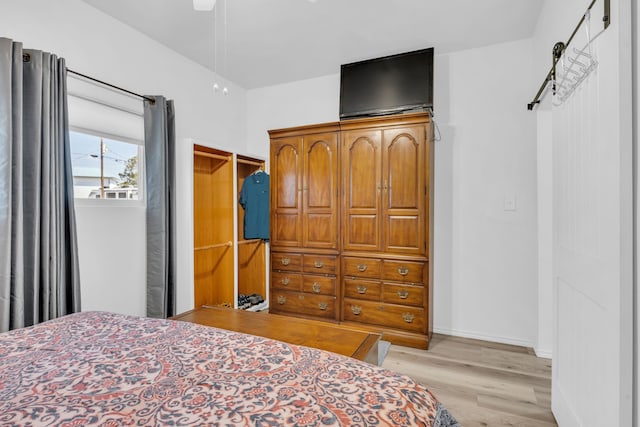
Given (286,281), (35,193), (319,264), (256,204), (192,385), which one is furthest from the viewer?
(256,204)

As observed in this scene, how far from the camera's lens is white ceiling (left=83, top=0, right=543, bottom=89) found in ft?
8.00

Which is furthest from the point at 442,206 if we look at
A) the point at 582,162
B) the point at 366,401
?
the point at 366,401

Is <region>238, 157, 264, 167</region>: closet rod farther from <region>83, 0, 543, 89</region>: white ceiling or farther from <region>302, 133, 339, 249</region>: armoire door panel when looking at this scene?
<region>83, 0, 543, 89</region>: white ceiling

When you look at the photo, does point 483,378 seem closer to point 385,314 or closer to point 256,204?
point 385,314

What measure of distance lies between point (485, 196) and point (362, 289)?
4.69 ft

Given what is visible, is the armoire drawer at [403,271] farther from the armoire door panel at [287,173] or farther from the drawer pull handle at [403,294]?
the armoire door panel at [287,173]

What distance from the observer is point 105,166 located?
2.57 metres

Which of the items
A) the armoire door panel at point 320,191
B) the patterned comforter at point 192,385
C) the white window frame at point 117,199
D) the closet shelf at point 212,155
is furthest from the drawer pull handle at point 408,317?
the white window frame at point 117,199

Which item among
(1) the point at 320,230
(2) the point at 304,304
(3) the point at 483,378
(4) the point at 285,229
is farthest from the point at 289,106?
(3) the point at 483,378

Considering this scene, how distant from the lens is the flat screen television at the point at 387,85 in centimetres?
307

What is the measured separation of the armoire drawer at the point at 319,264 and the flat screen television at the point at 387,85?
4.79 ft

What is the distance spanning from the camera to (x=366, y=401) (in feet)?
2.69

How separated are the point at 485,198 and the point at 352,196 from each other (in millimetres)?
1235

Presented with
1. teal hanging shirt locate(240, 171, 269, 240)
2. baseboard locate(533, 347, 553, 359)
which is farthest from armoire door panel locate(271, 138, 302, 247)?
baseboard locate(533, 347, 553, 359)
